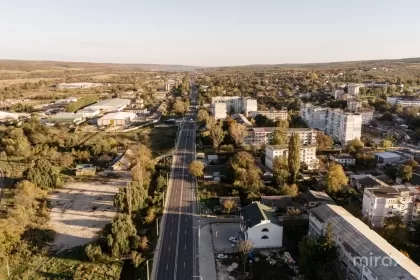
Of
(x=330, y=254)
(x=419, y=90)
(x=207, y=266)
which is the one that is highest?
(x=419, y=90)

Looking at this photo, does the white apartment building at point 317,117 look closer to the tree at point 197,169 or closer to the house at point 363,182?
the house at point 363,182

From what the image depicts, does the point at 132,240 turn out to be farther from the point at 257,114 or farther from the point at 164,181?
the point at 257,114

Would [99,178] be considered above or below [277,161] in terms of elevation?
below

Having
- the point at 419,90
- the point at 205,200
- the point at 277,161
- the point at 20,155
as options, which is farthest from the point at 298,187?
the point at 419,90

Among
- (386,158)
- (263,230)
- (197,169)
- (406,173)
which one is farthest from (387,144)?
(263,230)

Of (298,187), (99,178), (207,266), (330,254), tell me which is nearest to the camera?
(330,254)

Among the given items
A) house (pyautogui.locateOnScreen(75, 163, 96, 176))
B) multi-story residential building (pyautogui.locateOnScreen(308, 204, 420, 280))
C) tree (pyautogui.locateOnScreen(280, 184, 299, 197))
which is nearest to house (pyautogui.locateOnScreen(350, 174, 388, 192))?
tree (pyautogui.locateOnScreen(280, 184, 299, 197))

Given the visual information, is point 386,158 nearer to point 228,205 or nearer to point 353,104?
point 228,205

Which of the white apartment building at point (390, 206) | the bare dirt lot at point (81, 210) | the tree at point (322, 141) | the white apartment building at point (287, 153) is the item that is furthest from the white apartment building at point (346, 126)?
the bare dirt lot at point (81, 210)
